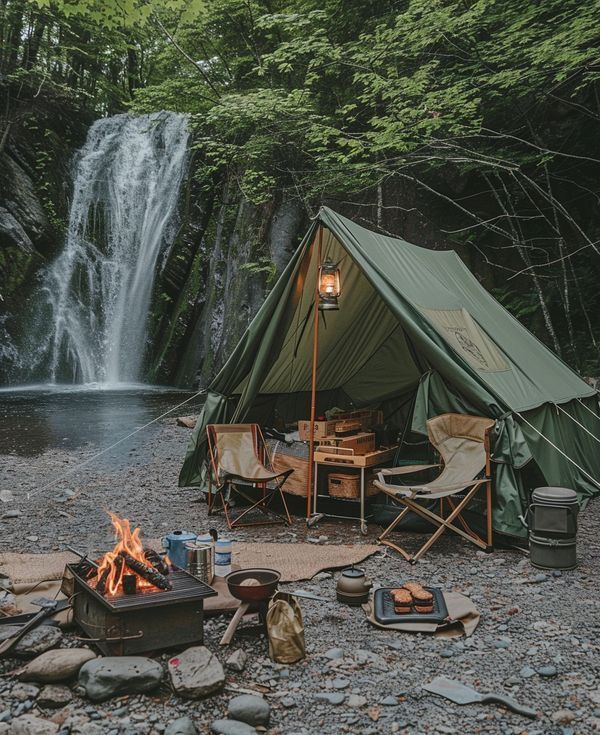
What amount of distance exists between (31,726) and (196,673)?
66 cm

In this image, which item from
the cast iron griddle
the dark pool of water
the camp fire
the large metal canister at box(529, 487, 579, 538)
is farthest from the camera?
the dark pool of water

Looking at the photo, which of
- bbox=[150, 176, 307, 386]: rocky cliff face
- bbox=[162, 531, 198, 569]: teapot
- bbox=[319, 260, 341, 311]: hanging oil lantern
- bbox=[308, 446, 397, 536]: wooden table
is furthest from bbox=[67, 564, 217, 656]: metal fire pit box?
bbox=[150, 176, 307, 386]: rocky cliff face

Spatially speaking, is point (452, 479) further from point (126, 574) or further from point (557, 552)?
point (126, 574)

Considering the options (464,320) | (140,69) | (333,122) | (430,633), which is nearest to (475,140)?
(333,122)

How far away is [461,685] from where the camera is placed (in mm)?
2826

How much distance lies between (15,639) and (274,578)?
121 cm

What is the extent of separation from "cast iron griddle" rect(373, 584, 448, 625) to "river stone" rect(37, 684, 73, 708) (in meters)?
1.55

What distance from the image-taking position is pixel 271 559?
4418mm

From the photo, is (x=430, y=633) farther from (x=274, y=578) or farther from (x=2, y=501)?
(x=2, y=501)

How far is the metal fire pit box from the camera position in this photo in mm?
2906

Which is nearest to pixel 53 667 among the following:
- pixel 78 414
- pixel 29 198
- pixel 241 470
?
pixel 241 470

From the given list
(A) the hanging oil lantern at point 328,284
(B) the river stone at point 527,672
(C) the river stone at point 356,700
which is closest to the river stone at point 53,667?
(C) the river stone at point 356,700

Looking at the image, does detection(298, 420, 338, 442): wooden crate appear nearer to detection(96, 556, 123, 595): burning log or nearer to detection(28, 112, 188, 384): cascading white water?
detection(96, 556, 123, 595): burning log

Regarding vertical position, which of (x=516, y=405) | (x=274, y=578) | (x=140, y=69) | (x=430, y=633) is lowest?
(x=430, y=633)
